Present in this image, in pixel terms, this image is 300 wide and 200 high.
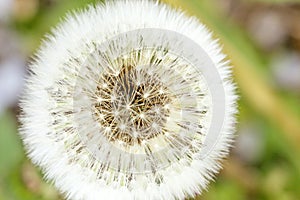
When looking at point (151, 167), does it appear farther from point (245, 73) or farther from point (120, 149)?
point (245, 73)

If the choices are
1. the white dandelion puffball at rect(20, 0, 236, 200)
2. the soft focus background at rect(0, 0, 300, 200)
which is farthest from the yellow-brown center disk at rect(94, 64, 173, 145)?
the soft focus background at rect(0, 0, 300, 200)

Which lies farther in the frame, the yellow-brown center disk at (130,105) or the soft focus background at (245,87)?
the soft focus background at (245,87)

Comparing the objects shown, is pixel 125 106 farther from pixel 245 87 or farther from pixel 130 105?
pixel 245 87

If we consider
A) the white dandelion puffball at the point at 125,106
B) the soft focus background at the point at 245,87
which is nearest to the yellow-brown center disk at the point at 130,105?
the white dandelion puffball at the point at 125,106

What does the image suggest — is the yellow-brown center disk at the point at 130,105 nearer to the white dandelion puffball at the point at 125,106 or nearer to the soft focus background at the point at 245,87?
the white dandelion puffball at the point at 125,106

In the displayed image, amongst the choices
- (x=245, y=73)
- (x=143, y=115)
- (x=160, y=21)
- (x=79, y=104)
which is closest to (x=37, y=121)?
(x=79, y=104)

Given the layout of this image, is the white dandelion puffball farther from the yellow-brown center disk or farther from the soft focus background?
the soft focus background
